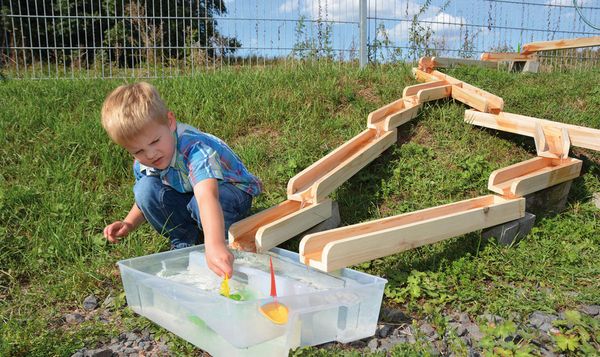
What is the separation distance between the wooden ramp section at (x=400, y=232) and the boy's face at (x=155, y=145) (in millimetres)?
718

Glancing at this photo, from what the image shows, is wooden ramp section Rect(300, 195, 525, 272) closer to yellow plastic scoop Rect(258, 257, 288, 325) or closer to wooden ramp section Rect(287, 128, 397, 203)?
yellow plastic scoop Rect(258, 257, 288, 325)

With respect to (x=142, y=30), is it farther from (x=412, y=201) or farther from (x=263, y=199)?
(x=412, y=201)

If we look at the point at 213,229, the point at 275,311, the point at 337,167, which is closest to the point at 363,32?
the point at 337,167

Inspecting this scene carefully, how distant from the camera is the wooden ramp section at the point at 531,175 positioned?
2.73 metres

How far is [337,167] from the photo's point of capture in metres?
2.93

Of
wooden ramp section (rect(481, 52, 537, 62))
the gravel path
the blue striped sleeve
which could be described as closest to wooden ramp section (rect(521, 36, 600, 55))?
wooden ramp section (rect(481, 52, 537, 62))

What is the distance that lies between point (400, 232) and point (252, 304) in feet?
2.84

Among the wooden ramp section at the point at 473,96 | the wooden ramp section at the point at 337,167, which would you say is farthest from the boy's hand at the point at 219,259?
the wooden ramp section at the point at 473,96

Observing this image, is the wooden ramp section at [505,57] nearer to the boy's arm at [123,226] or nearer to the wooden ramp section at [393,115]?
the wooden ramp section at [393,115]

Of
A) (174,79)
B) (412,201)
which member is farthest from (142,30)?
(412,201)

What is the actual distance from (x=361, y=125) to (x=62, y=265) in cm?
233

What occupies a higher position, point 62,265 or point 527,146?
point 527,146

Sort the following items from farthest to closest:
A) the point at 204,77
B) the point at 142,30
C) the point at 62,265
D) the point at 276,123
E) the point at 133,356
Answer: the point at 142,30 → the point at 204,77 → the point at 276,123 → the point at 62,265 → the point at 133,356

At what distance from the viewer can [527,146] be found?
12.5 feet
